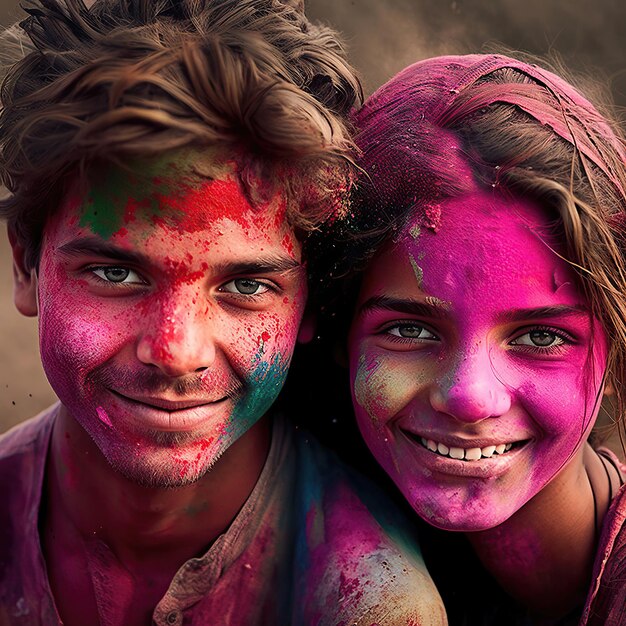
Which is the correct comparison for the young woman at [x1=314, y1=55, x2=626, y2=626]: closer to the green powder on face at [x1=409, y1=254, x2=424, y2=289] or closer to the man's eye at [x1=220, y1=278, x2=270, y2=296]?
the green powder on face at [x1=409, y1=254, x2=424, y2=289]

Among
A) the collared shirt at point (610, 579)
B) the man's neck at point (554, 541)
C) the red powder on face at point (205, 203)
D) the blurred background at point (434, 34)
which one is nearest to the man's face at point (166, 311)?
the red powder on face at point (205, 203)

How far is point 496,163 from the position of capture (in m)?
1.92

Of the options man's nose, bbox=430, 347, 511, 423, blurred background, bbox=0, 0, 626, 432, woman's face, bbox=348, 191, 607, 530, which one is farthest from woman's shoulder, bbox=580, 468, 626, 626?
blurred background, bbox=0, 0, 626, 432

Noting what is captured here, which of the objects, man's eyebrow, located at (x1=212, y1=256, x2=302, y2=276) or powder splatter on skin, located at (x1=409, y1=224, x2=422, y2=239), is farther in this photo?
powder splatter on skin, located at (x1=409, y1=224, x2=422, y2=239)

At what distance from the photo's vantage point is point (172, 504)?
2133 mm

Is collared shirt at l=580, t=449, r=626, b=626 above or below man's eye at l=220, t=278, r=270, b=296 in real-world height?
below

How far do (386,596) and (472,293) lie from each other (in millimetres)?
615

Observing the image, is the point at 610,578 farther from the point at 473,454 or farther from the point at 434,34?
the point at 434,34

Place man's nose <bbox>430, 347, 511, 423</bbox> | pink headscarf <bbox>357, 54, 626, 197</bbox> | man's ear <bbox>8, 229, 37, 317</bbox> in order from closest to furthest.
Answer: man's nose <bbox>430, 347, 511, 423</bbox> → pink headscarf <bbox>357, 54, 626, 197</bbox> → man's ear <bbox>8, 229, 37, 317</bbox>

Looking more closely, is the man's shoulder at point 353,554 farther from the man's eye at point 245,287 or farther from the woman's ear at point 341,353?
the man's eye at point 245,287

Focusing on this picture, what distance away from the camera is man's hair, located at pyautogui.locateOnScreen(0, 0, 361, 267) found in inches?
69.0

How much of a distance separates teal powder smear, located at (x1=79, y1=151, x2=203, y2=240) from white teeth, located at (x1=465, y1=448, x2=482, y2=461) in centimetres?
74

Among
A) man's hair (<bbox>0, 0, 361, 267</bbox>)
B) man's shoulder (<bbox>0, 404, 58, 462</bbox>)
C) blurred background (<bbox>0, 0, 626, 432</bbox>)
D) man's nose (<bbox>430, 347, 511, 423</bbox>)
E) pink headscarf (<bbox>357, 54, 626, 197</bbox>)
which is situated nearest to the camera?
man's hair (<bbox>0, 0, 361, 267</bbox>)

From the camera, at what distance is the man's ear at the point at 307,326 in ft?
6.97
